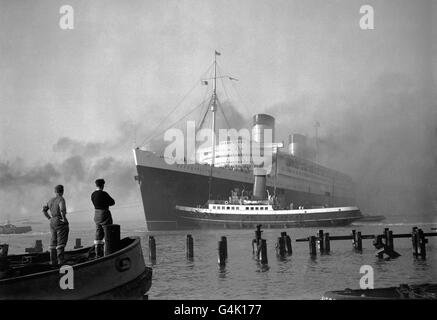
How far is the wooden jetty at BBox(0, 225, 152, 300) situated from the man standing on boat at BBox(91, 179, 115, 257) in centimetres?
43

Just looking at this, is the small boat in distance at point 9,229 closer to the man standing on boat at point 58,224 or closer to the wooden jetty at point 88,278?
the wooden jetty at point 88,278

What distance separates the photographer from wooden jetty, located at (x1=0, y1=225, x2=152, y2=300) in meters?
5.18

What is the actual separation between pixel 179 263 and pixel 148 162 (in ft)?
68.1

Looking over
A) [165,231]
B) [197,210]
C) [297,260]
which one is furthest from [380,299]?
[165,231]

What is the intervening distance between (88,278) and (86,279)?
3 centimetres

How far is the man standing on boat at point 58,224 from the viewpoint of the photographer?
675cm

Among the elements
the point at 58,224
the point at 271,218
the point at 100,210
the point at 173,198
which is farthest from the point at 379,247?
the point at 173,198

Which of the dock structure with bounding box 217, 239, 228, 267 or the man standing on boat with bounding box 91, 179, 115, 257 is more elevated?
the man standing on boat with bounding box 91, 179, 115, 257

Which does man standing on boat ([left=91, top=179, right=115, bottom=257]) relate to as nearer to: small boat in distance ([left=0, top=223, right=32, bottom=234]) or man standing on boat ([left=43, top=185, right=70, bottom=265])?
man standing on boat ([left=43, top=185, right=70, bottom=265])

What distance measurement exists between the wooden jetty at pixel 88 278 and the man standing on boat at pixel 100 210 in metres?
0.43

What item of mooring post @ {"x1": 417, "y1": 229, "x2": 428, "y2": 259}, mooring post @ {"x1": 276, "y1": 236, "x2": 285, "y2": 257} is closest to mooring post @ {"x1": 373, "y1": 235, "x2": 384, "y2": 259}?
mooring post @ {"x1": 417, "y1": 229, "x2": 428, "y2": 259}

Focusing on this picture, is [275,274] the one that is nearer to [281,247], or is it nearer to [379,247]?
[281,247]

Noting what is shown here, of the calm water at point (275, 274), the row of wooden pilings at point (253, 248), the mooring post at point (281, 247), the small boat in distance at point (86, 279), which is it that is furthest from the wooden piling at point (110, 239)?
the mooring post at point (281, 247)
